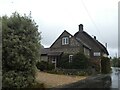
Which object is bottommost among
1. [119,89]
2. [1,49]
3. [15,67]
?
[119,89]

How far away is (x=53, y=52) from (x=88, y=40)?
13.7m

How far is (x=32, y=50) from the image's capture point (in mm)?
19641

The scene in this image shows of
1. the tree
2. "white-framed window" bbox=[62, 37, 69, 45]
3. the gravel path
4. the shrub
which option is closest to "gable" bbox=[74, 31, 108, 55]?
"white-framed window" bbox=[62, 37, 69, 45]

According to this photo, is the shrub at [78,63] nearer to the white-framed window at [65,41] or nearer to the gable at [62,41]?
the gable at [62,41]

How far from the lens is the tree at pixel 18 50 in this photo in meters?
18.7

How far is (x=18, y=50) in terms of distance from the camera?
18.9 m

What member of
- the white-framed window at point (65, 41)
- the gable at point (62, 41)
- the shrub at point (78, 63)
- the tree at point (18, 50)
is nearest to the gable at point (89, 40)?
the gable at point (62, 41)

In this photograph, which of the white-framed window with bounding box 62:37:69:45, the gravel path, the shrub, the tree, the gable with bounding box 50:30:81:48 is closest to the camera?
the tree

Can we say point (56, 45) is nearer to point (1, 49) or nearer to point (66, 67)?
point (66, 67)

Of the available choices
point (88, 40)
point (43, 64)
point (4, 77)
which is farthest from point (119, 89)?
A: point (88, 40)

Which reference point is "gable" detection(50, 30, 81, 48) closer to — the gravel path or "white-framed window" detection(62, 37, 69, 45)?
"white-framed window" detection(62, 37, 69, 45)

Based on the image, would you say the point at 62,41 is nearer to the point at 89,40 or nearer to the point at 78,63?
the point at 78,63

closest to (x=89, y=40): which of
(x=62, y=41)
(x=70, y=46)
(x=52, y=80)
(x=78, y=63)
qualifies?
(x=62, y=41)

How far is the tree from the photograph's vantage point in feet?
61.2
